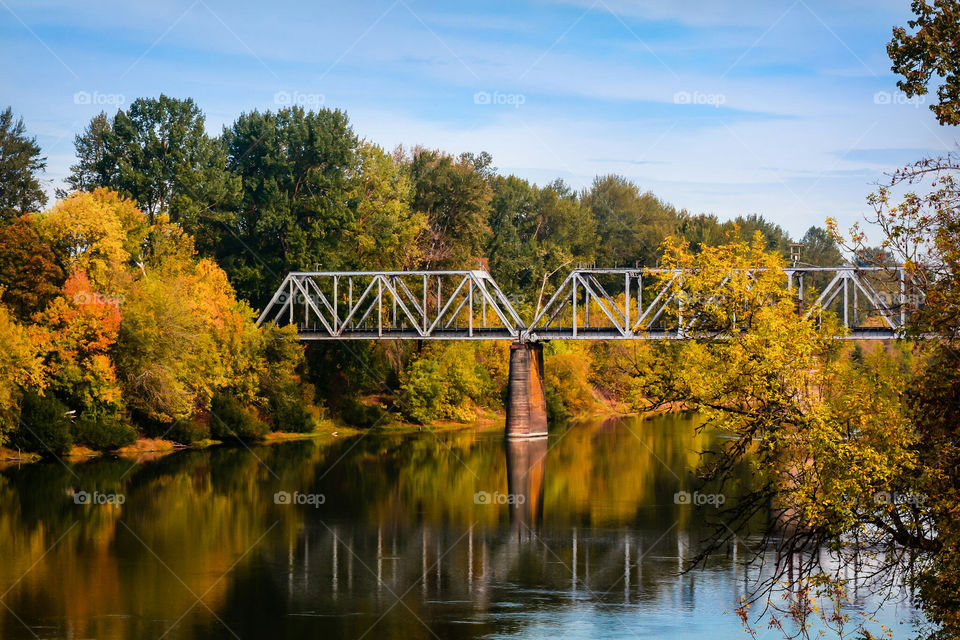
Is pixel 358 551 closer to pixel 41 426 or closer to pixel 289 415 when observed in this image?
pixel 41 426

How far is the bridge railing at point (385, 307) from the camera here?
3162 inches

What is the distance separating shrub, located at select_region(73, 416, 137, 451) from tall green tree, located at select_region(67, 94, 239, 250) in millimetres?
28014

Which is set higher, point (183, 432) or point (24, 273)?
point (24, 273)

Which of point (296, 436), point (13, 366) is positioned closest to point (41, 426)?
point (13, 366)

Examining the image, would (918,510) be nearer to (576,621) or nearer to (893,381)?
(893,381)

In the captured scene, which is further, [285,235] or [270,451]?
[285,235]

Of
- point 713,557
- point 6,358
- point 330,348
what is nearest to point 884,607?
point 713,557

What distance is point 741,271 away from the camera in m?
19.5

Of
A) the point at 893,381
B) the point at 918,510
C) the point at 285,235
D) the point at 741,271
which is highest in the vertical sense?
the point at 285,235

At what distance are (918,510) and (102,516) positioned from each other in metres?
32.8

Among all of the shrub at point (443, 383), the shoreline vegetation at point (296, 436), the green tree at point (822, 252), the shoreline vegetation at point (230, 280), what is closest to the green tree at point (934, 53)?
the shoreline vegetation at point (296, 436)

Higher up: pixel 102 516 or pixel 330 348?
pixel 330 348

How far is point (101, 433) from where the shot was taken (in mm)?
58844

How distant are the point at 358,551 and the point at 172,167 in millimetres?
57349
